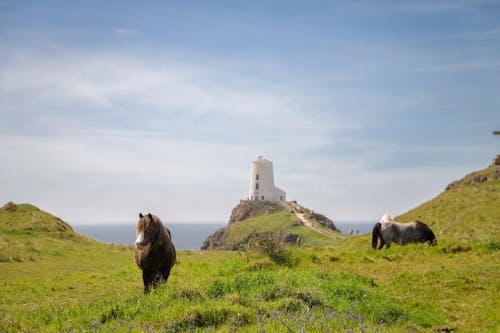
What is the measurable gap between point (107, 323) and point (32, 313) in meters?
2.86

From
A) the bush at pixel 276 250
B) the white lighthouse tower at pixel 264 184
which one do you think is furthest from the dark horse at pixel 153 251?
the white lighthouse tower at pixel 264 184

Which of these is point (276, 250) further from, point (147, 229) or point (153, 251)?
point (147, 229)

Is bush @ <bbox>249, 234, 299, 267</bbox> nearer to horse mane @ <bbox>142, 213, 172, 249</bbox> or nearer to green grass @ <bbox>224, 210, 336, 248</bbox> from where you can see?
horse mane @ <bbox>142, 213, 172, 249</bbox>

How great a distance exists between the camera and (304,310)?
8.88 metres

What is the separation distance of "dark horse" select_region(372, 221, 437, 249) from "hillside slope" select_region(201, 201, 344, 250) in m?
31.4

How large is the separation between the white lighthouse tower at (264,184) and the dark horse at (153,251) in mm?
118471

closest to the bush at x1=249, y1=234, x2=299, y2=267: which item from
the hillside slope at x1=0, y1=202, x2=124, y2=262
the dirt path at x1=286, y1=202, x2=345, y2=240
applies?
the hillside slope at x1=0, y1=202, x2=124, y2=262

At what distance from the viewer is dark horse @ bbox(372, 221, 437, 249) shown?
75.3 feet

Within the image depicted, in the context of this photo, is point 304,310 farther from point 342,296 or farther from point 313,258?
point 313,258

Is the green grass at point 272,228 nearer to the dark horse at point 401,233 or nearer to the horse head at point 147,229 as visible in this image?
the dark horse at point 401,233

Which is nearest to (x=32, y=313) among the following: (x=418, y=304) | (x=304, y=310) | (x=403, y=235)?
(x=304, y=310)

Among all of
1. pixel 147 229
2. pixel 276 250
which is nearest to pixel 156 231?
pixel 147 229

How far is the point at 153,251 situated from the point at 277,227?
223 ft

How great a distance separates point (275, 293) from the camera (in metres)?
10.4
